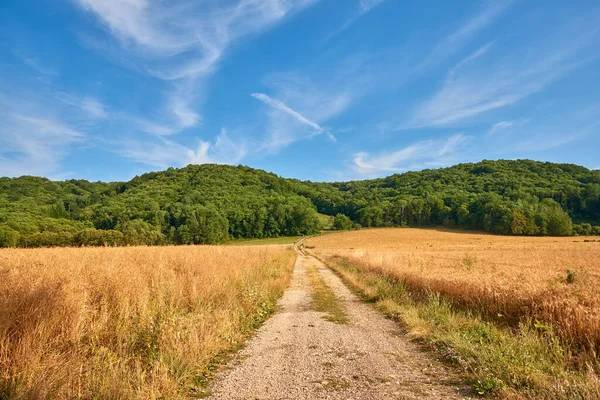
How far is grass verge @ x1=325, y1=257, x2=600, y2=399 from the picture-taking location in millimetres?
4199

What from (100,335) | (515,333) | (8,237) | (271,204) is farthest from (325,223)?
(100,335)

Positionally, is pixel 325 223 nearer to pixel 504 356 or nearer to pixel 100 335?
pixel 504 356

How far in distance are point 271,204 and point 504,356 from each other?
351 feet

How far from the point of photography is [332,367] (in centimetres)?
549

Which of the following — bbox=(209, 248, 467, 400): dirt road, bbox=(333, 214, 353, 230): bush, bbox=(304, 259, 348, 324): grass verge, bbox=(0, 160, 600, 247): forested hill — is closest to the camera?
bbox=(209, 248, 467, 400): dirt road

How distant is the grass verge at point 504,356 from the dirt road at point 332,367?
451 mm

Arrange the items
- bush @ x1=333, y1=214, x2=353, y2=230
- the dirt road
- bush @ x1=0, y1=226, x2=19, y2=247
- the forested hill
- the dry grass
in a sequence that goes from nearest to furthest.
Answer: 1. the dry grass
2. the dirt road
3. bush @ x1=0, y1=226, x2=19, y2=247
4. the forested hill
5. bush @ x1=333, y1=214, x2=353, y2=230

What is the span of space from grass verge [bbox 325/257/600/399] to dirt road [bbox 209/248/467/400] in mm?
451

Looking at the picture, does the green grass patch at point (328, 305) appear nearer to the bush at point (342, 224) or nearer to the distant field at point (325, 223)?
the bush at point (342, 224)

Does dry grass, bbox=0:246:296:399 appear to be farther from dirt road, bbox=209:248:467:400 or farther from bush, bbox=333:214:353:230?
bush, bbox=333:214:353:230

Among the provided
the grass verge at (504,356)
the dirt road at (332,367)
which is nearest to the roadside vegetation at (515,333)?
the grass verge at (504,356)

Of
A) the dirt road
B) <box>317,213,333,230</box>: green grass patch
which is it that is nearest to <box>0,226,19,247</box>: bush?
the dirt road

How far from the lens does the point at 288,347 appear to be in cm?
667

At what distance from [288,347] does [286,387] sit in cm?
213
